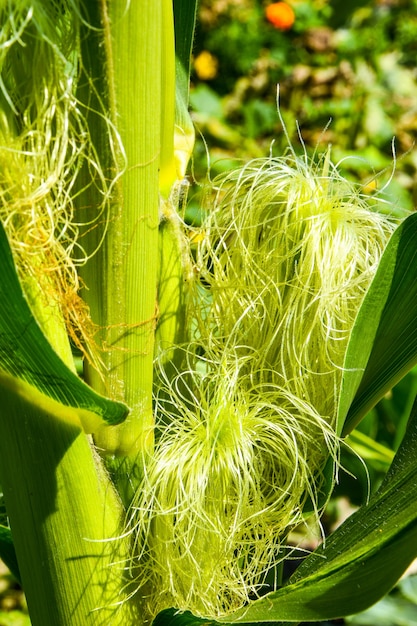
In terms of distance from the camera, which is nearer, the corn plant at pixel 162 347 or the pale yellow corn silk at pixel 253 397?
the corn plant at pixel 162 347

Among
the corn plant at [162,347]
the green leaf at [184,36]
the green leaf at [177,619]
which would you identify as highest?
the green leaf at [184,36]

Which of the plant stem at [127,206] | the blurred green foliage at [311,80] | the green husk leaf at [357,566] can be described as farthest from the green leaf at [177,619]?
the blurred green foliage at [311,80]

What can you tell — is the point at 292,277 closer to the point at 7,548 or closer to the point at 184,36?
the point at 184,36

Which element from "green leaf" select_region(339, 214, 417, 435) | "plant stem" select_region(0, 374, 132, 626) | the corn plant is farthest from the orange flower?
"plant stem" select_region(0, 374, 132, 626)

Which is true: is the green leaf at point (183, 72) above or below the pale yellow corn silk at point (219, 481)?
above

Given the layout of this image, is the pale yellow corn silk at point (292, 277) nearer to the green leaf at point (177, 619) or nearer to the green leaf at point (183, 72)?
the green leaf at point (183, 72)

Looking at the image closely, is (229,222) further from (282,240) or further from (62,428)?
(62,428)

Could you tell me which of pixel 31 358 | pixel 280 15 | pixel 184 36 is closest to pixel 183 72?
pixel 184 36

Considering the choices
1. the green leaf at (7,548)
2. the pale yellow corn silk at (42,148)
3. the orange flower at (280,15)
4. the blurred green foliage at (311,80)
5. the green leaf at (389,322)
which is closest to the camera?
the pale yellow corn silk at (42,148)

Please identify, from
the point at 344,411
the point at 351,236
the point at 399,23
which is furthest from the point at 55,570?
the point at 399,23

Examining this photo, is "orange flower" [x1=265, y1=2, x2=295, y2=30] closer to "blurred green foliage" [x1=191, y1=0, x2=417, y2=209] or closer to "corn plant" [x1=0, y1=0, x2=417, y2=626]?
"blurred green foliage" [x1=191, y1=0, x2=417, y2=209]

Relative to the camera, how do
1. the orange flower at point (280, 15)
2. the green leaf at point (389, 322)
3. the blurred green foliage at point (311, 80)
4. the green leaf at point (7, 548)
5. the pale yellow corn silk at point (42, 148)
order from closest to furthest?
the pale yellow corn silk at point (42, 148) < the green leaf at point (389, 322) < the green leaf at point (7, 548) < the blurred green foliage at point (311, 80) < the orange flower at point (280, 15)
